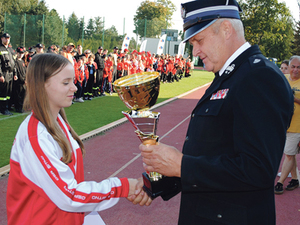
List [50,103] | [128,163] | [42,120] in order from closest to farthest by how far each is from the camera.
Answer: [42,120]
[50,103]
[128,163]

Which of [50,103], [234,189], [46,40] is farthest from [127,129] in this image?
[46,40]

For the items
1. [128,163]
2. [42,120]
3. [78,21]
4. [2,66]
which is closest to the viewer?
[42,120]

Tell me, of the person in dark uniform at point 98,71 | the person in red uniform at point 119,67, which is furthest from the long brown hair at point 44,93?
the person in red uniform at point 119,67

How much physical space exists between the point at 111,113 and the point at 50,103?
926cm

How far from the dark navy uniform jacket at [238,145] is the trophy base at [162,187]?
0.40ft

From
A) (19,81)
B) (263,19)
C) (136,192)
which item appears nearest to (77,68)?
(19,81)

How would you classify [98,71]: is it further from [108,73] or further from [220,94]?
[220,94]

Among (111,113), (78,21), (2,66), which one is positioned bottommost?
(111,113)

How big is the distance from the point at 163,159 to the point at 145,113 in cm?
39

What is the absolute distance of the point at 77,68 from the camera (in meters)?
12.6

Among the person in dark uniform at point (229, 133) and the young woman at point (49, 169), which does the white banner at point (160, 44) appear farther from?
the person in dark uniform at point (229, 133)

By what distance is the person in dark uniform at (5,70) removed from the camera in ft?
31.5

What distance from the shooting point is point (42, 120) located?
6.10ft

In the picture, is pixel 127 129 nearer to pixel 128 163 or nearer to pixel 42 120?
pixel 128 163
